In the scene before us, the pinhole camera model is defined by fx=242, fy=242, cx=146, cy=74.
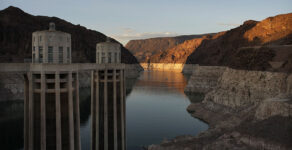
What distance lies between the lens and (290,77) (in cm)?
4184

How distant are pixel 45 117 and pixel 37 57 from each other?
494 cm

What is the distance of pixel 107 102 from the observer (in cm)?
3073

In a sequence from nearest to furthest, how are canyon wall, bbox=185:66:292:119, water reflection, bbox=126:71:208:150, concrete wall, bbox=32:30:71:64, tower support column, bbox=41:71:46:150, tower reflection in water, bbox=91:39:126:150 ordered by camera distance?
tower support column, bbox=41:71:46:150
concrete wall, bbox=32:30:71:64
tower reflection in water, bbox=91:39:126:150
canyon wall, bbox=185:66:292:119
water reflection, bbox=126:71:208:150

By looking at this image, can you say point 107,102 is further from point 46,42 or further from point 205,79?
A: point 205,79

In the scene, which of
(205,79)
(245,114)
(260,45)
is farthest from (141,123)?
(260,45)

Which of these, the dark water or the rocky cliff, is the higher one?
the rocky cliff

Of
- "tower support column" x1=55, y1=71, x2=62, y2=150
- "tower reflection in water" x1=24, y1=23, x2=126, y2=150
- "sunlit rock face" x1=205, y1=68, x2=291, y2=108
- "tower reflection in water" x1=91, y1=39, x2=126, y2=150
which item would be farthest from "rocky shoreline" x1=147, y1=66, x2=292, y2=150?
"tower support column" x1=55, y1=71, x2=62, y2=150

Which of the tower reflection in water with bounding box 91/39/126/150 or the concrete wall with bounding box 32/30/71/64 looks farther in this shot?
the tower reflection in water with bounding box 91/39/126/150

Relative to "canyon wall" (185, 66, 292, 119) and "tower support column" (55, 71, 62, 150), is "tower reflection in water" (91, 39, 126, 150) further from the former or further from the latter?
"canyon wall" (185, 66, 292, 119)

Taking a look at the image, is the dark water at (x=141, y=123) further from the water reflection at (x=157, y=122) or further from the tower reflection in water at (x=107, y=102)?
the tower reflection in water at (x=107, y=102)

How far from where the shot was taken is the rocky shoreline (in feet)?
89.9

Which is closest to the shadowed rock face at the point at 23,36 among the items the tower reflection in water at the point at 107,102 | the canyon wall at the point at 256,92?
the tower reflection in water at the point at 107,102

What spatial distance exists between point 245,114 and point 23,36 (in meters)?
111

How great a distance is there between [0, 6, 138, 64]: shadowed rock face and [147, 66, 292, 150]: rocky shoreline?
78038 mm
